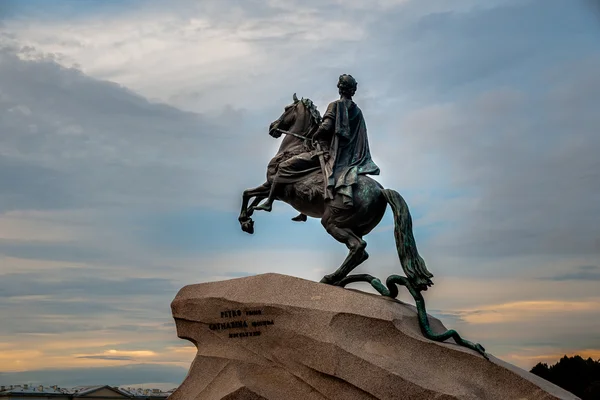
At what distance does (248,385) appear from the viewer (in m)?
11.4

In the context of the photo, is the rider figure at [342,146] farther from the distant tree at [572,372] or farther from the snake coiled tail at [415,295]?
the distant tree at [572,372]

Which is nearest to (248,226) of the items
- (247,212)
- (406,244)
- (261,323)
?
(247,212)

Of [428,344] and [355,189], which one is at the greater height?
[355,189]

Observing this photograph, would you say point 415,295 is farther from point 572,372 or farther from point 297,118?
point 572,372

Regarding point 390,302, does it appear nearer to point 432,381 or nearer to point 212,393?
point 432,381

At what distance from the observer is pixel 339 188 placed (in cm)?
1273

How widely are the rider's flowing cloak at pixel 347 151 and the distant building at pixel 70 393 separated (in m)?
15.2

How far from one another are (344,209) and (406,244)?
1.04 metres

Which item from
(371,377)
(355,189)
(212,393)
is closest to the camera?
(371,377)

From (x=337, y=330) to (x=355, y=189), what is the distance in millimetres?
2428

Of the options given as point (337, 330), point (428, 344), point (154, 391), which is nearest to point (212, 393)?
point (337, 330)

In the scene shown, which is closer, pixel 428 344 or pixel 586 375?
pixel 428 344

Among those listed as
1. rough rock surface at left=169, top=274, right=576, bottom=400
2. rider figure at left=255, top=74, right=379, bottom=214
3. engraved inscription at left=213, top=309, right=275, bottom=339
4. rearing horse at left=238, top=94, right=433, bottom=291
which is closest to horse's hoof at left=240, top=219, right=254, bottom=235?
rearing horse at left=238, top=94, right=433, bottom=291

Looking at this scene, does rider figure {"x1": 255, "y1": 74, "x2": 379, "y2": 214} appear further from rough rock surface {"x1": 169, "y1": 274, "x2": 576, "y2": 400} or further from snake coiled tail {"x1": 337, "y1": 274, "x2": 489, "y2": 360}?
rough rock surface {"x1": 169, "y1": 274, "x2": 576, "y2": 400}
